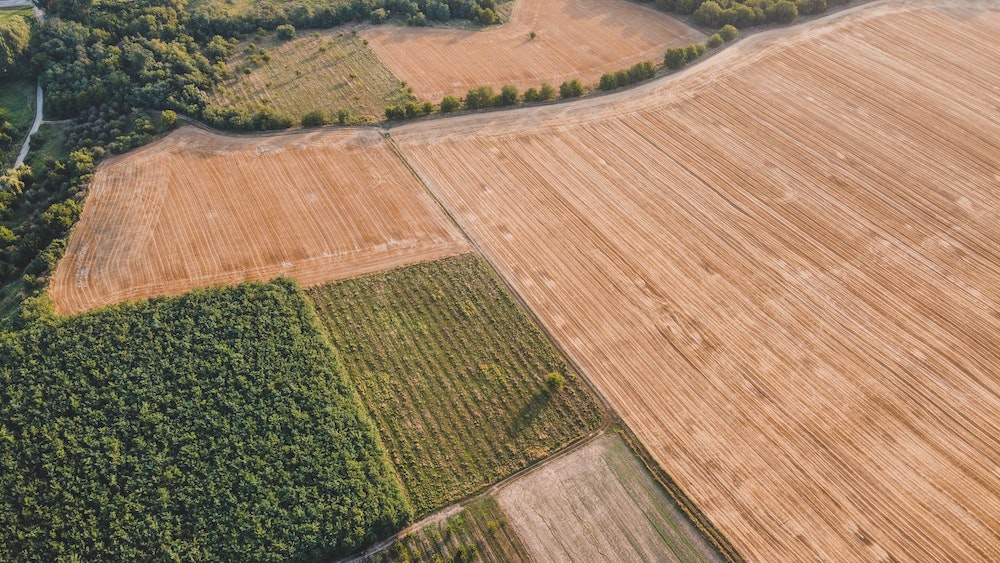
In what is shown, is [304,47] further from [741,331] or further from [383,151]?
[741,331]

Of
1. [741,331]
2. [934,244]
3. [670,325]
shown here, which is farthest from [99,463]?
[934,244]

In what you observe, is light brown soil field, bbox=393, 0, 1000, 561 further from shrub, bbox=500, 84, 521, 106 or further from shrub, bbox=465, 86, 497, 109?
shrub, bbox=465, 86, 497, 109

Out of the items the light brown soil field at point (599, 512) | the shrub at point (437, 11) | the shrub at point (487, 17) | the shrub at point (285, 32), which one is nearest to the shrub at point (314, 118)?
the shrub at point (285, 32)

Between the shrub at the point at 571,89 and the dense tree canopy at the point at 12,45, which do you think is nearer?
the dense tree canopy at the point at 12,45

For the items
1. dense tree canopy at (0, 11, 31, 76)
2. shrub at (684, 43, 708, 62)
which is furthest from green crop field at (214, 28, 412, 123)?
shrub at (684, 43, 708, 62)

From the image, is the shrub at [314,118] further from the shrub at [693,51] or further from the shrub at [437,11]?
the shrub at [693,51]

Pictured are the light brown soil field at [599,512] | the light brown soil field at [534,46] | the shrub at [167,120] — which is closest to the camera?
the light brown soil field at [599,512]

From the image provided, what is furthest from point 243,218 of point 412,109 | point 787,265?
point 787,265
